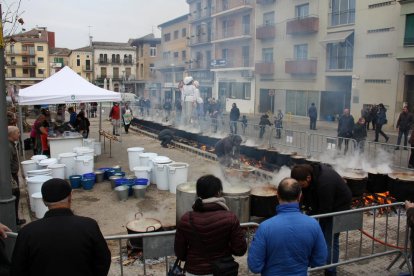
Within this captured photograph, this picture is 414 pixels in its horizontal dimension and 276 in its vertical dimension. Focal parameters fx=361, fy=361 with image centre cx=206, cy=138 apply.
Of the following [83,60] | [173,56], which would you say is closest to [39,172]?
[173,56]

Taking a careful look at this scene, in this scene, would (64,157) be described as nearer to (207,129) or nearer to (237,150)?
(237,150)

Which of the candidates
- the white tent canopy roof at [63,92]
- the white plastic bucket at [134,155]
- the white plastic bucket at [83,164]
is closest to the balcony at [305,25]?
the white tent canopy roof at [63,92]

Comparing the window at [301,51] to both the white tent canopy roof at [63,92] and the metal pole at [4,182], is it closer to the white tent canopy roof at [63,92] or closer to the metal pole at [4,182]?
the white tent canopy roof at [63,92]

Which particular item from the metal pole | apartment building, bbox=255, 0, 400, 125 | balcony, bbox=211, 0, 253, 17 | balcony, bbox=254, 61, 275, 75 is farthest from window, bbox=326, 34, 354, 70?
the metal pole

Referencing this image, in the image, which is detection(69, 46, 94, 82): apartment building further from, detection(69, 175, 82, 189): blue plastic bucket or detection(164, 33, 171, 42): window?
detection(69, 175, 82, 189): blue plastic bucket

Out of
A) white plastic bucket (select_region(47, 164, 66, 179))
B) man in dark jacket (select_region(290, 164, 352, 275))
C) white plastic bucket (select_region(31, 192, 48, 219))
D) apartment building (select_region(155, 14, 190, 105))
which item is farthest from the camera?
apartment building (select_region(155, 14, 190, 105))

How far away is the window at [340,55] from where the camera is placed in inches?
976

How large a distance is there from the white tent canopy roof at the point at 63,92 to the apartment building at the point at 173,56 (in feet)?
Result: 110

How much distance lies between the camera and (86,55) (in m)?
81.8

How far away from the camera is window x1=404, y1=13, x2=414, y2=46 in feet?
66.1

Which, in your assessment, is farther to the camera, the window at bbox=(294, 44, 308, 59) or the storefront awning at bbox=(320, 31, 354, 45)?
the window at bbox=(294, 44, 308, 59)

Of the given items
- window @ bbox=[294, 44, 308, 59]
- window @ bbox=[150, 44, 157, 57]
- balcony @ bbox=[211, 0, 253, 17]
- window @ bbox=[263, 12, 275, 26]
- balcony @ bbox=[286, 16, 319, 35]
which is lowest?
window @ bbox=[294, 44, 308, 59]

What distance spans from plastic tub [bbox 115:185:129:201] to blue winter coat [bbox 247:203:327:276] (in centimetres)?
579

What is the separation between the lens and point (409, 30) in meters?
20.4
